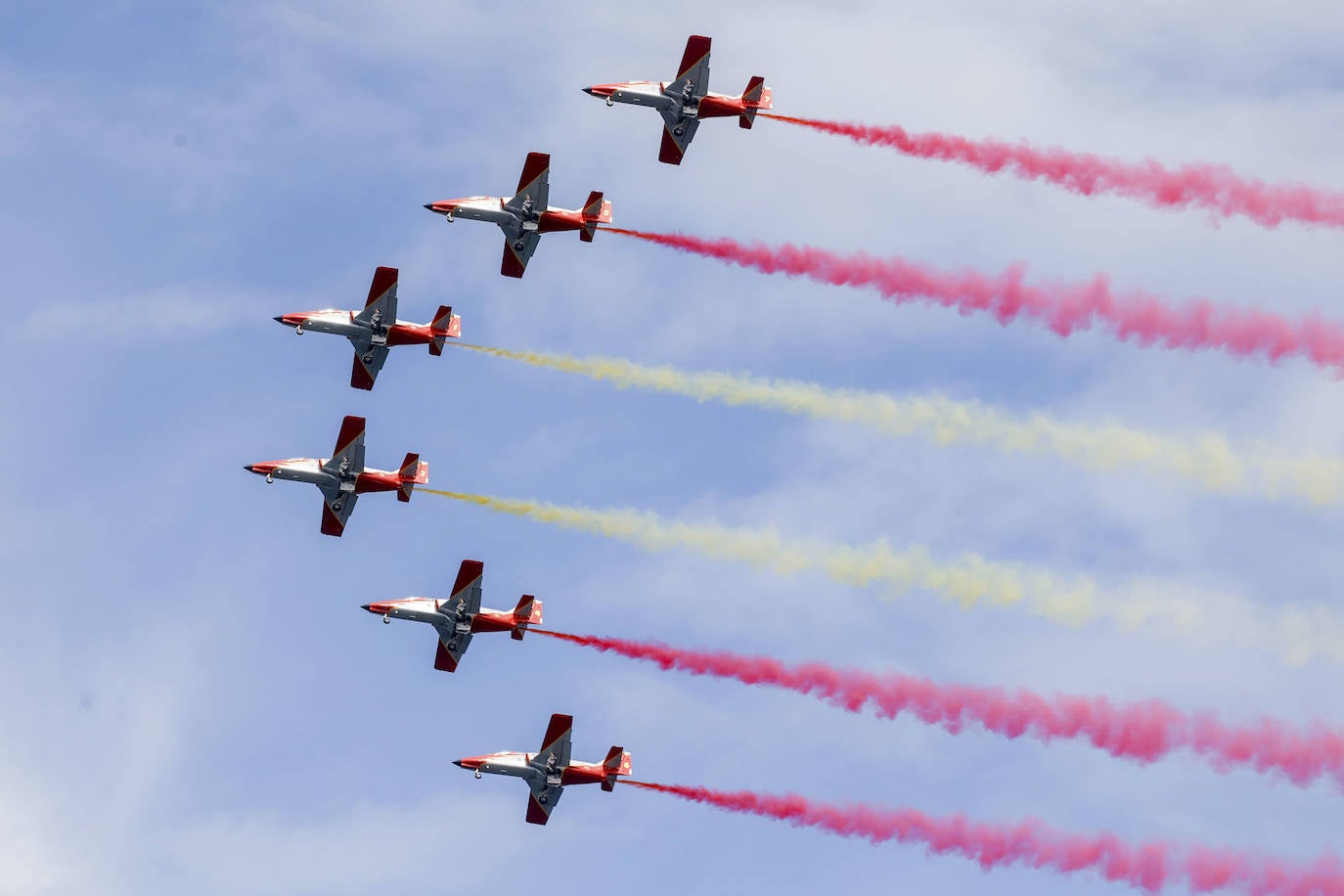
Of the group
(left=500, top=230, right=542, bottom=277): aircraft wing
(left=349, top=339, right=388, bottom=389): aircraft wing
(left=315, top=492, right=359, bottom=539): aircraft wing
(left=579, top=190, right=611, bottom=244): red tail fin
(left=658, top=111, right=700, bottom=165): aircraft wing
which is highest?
(left=658, top=111, right=700, bottom=165): aircraft wing

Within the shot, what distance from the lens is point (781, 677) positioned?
321ft

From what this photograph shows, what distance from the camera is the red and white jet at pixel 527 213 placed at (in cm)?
10081

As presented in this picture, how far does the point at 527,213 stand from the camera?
4011 inches

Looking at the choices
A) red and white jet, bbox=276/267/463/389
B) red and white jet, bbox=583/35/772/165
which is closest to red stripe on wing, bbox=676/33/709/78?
red and white jet, bbox=583/35/772/165

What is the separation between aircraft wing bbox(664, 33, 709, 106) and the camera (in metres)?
97.9

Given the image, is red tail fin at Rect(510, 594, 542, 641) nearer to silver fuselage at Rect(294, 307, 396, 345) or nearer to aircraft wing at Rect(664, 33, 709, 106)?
silver fuselage at Rect(294, 307, 396, 345)

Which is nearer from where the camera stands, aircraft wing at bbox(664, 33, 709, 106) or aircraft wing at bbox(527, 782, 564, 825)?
aircraft wing at bbox(664, 33, 709, 106)

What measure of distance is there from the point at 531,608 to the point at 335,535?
10.8 metres

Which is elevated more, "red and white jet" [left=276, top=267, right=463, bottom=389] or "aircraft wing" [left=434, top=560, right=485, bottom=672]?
"red and white jet" [left=276, top=267, right=463, bottom=389]

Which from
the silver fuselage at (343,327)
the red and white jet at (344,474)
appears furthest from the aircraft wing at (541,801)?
the silver fuselage at (343,327)

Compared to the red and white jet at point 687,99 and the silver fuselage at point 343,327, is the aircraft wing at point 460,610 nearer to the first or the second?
the silver fuselage at point 343,327

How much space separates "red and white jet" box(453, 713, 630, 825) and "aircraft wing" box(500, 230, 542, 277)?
2111 centimetres

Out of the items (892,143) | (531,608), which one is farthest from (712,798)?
(892,143)

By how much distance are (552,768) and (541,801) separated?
2059 millimetres
